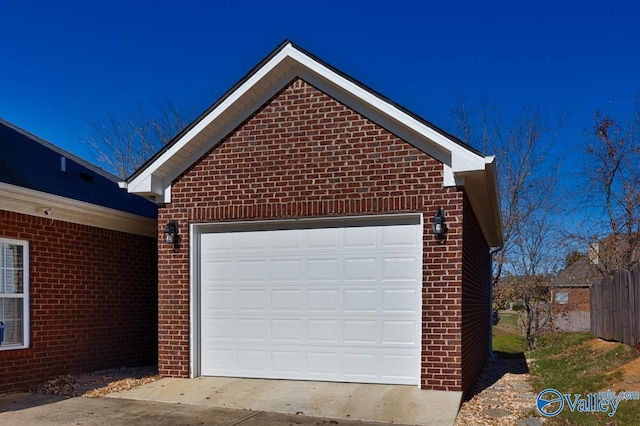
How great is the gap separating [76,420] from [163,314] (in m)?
2.58

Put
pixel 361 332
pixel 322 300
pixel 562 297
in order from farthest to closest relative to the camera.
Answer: pixel 562 297 < pixel 322 300 < pixel 361 332

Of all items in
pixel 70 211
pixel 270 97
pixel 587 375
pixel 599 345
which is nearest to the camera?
pixel 270 97

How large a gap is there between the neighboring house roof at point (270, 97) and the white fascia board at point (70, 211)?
1054 millimetres

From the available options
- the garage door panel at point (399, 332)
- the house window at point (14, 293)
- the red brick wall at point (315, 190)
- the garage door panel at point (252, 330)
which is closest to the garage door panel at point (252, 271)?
the garage door panel at point (252, 330)

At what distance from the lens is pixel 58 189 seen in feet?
31.4

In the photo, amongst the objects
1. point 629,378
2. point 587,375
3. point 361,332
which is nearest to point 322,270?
point 361,332

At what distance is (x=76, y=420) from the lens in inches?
267

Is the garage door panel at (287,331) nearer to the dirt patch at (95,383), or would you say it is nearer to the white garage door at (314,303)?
the white garage door at (314,303)

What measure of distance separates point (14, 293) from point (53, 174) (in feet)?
8.45

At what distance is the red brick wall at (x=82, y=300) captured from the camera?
8.80 metres

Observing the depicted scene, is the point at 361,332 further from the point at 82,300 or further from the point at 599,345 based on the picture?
the point at 599,345

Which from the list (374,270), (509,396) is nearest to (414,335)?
(374,270)

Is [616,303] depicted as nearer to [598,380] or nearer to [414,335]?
[598,380]

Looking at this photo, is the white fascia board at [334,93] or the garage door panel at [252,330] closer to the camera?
the white fascia board at [334,93]
